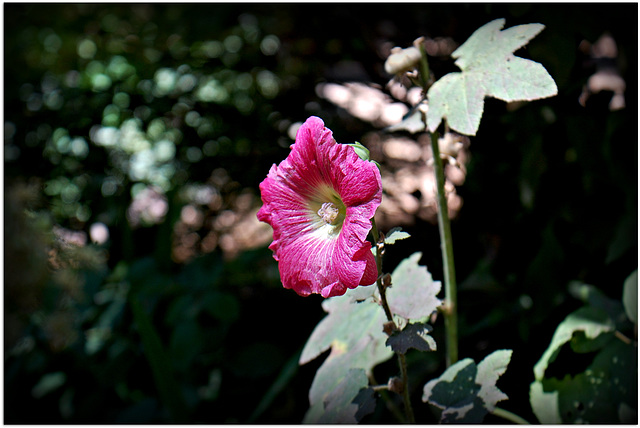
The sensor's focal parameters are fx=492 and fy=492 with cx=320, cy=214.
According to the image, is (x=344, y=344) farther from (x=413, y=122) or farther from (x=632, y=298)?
(x=632, y=298)

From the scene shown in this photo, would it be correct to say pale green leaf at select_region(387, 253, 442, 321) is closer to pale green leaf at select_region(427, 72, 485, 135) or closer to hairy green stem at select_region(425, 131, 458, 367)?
hairy green stem at select_region(425, 131, 458, 367)

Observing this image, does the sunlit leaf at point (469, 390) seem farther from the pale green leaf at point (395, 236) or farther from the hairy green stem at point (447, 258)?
the pale green leaf at point (395, 236)

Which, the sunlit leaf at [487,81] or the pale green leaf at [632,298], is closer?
the sunlit leaf at [487,81]

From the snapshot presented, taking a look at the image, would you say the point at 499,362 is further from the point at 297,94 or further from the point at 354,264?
the point at 297,94

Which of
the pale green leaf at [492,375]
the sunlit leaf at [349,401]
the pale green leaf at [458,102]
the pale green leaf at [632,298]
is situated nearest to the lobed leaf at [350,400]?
the sunlit leaf at [349,401]

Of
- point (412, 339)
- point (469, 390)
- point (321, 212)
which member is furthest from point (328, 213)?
point (469, 390)

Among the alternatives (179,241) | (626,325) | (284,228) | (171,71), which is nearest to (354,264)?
(284,228)
